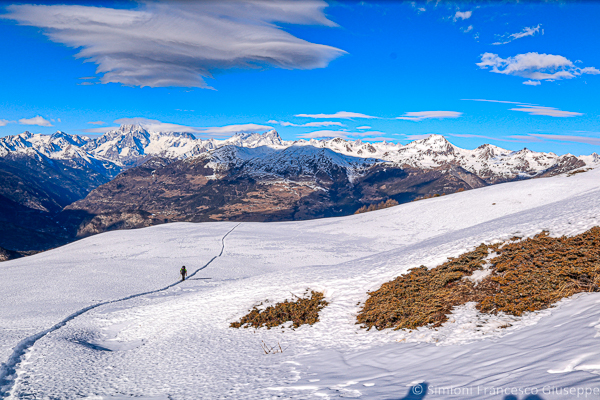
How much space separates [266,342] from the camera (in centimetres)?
1252

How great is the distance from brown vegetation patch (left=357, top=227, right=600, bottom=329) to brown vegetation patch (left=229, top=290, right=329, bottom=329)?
238 centimetres

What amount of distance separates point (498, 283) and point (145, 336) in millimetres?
15023

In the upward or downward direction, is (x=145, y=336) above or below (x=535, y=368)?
below

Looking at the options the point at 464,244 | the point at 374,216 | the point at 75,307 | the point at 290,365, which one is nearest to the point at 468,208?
the point at 374,216

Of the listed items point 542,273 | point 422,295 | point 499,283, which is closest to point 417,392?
point 422,295

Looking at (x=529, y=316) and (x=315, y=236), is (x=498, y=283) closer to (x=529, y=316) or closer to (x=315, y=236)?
(x=529, y=316)

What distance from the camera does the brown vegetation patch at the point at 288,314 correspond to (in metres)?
14.1

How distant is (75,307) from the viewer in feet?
59.8

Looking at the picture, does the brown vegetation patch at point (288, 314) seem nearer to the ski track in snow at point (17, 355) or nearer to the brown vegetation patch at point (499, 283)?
the brown vegetation patch at point (499, 283)

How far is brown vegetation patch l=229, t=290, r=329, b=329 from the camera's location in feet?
46.4

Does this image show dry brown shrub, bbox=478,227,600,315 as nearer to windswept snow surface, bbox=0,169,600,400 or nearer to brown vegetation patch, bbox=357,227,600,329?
brown vegetation patch, bbox=357,227,600,329

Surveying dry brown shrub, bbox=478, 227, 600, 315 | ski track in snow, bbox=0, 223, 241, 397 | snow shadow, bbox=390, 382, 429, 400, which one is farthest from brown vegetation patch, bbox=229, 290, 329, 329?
ski track in snow, bbox=0, 223, 241, 397

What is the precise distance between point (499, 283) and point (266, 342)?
9077mm

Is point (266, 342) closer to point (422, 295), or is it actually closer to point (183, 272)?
point (422, 295)
